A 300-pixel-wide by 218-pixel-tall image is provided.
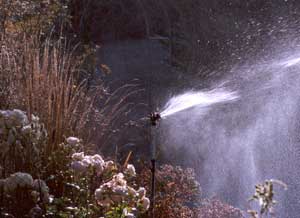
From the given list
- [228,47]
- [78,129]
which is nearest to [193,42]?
[228,47]

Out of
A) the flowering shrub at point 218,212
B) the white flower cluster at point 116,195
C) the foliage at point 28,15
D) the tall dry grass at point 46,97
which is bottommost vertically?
the flowering shrub at point 218,212

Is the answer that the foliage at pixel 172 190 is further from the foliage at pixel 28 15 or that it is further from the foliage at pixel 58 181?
the foliage at pixel 28 15

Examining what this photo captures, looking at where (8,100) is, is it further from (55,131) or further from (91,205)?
(91,205)

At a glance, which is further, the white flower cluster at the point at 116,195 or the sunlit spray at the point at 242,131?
the sunlit spray at the point at 242,131

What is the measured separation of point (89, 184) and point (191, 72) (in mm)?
5497

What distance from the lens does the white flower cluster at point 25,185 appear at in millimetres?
3467

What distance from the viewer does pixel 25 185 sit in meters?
3.53

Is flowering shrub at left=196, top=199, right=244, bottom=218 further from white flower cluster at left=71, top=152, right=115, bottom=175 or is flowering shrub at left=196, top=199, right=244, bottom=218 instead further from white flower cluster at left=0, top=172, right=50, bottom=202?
white flower cluster at left=0, top=172, right=50, bottom=202

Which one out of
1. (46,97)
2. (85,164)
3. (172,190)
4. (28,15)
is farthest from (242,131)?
(85,164)

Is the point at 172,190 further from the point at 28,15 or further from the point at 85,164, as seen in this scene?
the point at 28,15

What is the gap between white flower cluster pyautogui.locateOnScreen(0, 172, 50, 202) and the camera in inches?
136

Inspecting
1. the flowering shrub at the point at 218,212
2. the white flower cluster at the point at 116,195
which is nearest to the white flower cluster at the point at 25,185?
the white flower cluster at the point at 116,195

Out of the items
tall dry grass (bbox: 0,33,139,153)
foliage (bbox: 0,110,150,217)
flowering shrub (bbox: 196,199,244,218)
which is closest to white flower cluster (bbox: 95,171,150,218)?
foliage (bbox: 0,110,150,217)

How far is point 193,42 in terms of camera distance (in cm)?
970
